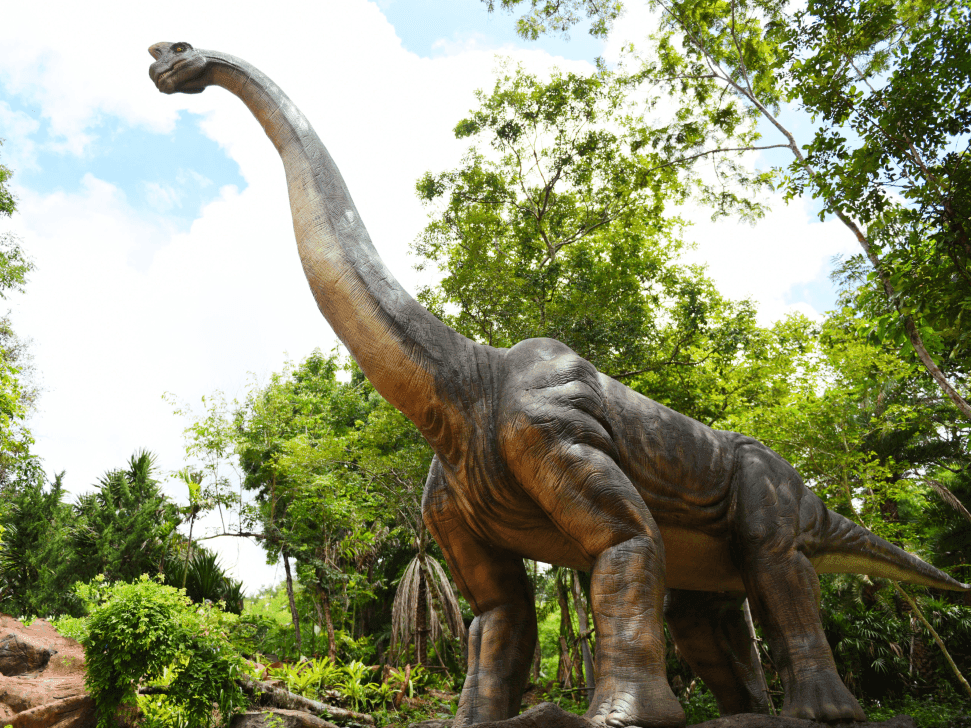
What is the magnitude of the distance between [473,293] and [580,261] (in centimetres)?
173

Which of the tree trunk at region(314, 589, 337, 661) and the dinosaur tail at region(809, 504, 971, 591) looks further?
the tree trunk at region(314, 589, 337, 661)

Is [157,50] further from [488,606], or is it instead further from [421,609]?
[421,609]

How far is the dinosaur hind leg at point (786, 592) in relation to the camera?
115 inches

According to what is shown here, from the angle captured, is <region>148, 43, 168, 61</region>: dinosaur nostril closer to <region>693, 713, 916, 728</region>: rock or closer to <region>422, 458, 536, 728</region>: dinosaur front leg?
<region>422, 458, 536, 728</region>: dinosaur front leg

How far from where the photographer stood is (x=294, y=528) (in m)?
15.1

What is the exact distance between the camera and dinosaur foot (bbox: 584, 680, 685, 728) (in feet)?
7.54

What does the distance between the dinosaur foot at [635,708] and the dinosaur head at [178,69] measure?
3.48 m

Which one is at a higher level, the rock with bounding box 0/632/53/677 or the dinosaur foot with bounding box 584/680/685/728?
the dinosaur foot with bounding box 584/680/685/728

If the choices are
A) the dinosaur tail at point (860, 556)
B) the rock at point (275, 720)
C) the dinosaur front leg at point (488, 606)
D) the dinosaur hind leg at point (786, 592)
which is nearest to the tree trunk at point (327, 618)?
the rock at point (275, 720)

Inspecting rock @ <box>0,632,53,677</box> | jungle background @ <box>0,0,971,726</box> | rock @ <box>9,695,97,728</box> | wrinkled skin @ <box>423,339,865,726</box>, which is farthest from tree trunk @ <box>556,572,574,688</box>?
wrinkled skin @ <box>423,339,865,726</box>

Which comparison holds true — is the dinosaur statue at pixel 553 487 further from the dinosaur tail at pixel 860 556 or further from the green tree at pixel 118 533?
the green tree at pixel 118 533

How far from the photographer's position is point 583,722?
7.18ft

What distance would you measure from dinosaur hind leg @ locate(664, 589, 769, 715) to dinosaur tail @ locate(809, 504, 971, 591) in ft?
1.79

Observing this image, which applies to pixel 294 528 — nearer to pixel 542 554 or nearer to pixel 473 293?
pixel 473 293
